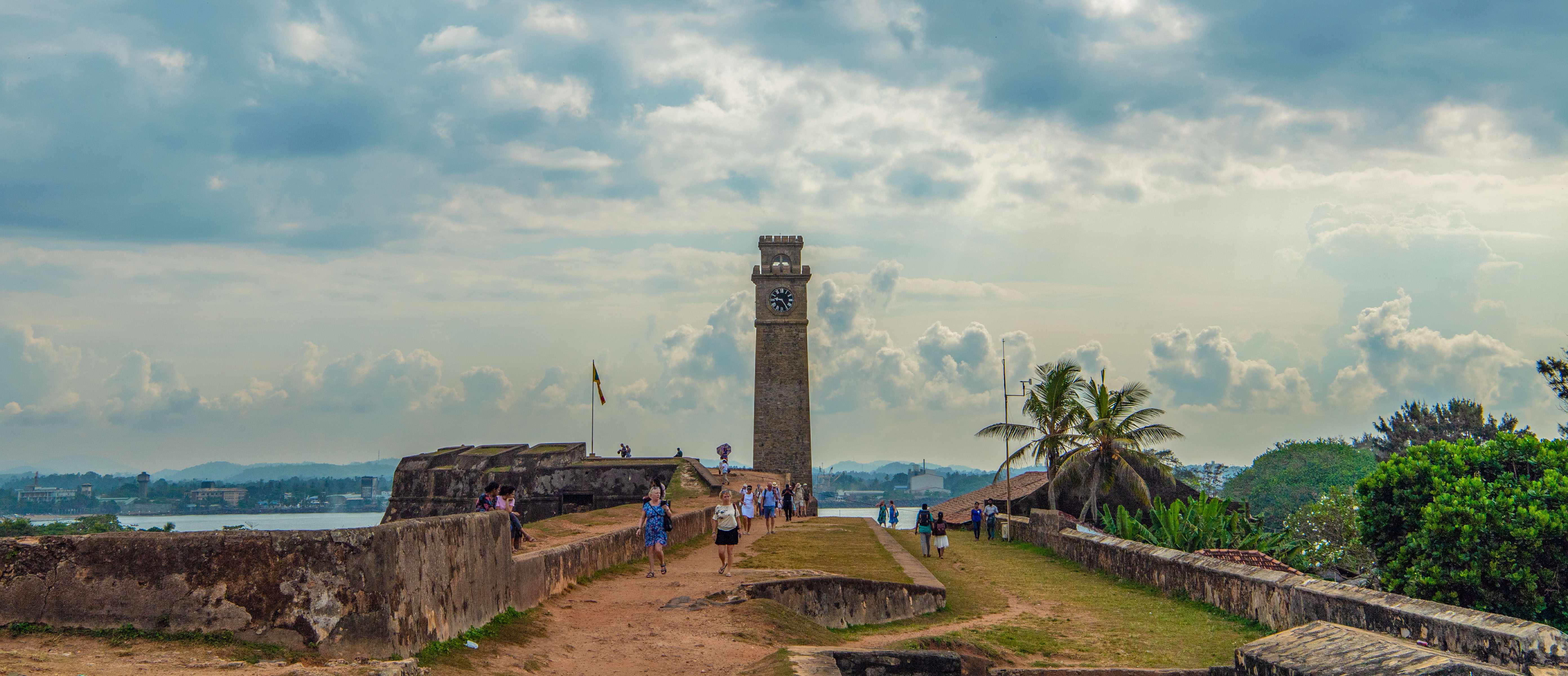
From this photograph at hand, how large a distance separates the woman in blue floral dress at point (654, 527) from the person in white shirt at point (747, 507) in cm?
769

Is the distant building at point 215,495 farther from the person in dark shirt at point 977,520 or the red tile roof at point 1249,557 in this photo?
the red tile roof at point 1249,557

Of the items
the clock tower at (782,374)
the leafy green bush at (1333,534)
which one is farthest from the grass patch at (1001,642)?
the clock tower at (782,374)

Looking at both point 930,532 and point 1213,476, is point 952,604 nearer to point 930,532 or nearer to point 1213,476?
point 930,532

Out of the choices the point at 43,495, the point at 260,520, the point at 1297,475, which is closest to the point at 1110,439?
the point at 1297,475

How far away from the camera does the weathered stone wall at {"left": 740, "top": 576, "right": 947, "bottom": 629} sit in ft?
39.2

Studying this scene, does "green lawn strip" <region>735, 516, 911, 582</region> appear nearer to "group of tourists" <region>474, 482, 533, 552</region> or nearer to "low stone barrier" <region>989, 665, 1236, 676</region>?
"group of tourists" <region>474, 482, 533, 552</region>

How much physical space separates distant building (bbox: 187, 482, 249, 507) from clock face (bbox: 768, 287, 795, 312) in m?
86.7

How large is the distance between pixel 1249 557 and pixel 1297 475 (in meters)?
56.7

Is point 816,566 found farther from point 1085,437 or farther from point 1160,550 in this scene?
point 1085,437

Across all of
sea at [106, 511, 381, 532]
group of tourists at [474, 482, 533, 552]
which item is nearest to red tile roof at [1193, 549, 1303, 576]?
group of tourists at [474, 482, 533, 552]

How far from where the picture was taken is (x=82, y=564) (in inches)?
242

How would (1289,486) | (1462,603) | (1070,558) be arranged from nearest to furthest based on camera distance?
(1462,603) → (1070,558) → (1289,486)

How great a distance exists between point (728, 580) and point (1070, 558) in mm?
9581

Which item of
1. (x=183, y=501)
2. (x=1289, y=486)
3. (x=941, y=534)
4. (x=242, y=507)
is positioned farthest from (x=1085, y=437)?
(x=183, y=501)
